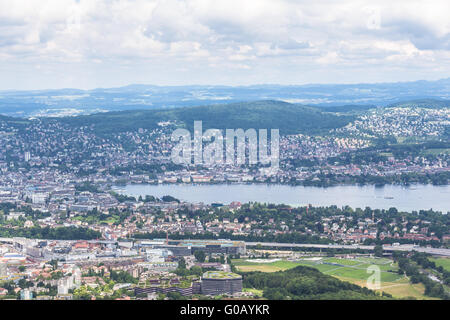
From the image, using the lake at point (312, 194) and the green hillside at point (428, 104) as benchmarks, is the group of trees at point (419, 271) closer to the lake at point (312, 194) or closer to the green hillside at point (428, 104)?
the lake at point (312, 194)

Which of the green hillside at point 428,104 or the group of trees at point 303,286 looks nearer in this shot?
the group of trees at point 303,286

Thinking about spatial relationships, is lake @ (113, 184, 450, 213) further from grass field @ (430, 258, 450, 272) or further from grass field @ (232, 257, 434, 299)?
grass field @ (232, 257, 434, 299)

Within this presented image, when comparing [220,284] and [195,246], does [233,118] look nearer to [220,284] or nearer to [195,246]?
[195,246]

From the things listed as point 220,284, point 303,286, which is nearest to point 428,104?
point 303,286

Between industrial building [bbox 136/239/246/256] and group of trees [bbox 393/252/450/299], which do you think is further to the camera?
industrial building [bbox 136/239/246/256]

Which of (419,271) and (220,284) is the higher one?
(220,284)

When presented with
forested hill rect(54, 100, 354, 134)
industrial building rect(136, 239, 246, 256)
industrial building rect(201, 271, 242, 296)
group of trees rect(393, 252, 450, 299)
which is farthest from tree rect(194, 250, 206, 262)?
forested hill rect(54, 100, 354, 134)

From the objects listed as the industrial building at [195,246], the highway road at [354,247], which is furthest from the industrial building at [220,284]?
the highway road at [354,247]
